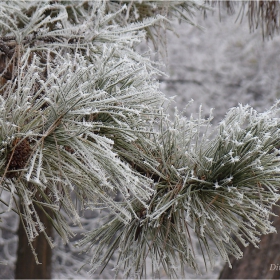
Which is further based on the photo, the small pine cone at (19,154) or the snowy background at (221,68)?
the snowy background at (221,68)

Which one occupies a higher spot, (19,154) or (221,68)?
(221,68)

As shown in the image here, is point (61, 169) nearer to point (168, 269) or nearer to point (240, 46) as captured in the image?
point (168, 269)

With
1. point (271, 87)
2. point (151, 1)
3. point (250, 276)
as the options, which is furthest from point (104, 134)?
point (271, 87)

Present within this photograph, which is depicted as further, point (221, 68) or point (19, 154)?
point (221, 68)

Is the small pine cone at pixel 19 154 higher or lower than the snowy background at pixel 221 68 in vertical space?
lower
